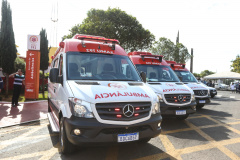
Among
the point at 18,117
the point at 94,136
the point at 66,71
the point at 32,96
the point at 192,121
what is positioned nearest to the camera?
the point at 94,136

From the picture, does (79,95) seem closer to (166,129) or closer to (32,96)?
(166,129)

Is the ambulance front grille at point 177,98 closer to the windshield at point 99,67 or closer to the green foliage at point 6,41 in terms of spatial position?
the windshield at point 99,67

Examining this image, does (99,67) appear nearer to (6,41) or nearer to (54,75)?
(54,75)

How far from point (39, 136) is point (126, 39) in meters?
20.4

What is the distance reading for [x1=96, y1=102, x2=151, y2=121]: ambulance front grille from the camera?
10.9 ft

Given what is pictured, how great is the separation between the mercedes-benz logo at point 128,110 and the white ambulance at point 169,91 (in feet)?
8.64

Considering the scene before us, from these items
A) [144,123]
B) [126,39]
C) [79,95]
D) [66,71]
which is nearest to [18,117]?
[66,71]

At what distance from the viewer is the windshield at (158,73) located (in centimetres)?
732

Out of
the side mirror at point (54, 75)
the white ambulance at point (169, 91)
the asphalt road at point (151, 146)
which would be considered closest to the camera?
the asphalt road at point (151, 146)

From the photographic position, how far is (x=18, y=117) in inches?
303

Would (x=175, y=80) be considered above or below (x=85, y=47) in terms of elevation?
below

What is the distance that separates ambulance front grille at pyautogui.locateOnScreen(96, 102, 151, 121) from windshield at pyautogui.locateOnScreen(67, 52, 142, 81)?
1.01m

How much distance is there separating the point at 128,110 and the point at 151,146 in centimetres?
150

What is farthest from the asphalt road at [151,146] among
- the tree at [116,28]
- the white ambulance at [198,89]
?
the tree at [116,28]
